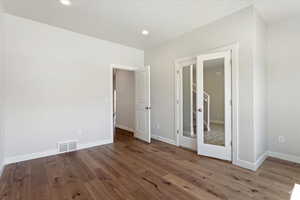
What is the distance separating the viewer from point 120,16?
271 cm

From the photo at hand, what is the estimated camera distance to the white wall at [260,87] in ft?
8.04

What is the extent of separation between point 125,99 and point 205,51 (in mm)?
3482

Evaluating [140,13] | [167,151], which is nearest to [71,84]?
[140,13]

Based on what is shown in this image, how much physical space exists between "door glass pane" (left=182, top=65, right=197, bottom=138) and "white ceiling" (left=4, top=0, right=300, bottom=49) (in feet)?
3.30

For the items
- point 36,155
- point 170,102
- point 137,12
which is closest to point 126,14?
point 137,12

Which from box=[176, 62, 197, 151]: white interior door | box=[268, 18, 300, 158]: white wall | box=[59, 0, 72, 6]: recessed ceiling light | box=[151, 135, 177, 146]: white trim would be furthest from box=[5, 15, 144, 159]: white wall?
box=[268, 18, 300, 158]: white wall

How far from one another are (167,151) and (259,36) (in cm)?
294

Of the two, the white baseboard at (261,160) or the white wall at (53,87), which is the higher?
the white wall at (53,87)

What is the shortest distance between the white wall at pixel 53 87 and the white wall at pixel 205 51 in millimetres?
1341

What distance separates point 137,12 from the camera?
2.57m

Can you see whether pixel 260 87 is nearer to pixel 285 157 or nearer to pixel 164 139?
pixel 285 157

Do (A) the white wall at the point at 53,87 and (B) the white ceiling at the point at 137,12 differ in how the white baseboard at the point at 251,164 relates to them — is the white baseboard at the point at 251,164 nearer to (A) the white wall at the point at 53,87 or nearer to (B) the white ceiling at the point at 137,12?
(B) the white ceiling at the point at 137,12

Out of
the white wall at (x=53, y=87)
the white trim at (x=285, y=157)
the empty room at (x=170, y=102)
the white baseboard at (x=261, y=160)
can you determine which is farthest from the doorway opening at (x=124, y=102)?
the white trim at (x=285, y=157)

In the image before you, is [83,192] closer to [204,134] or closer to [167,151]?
[167,151]
